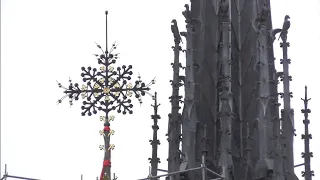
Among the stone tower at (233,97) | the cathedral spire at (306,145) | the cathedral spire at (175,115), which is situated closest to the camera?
the stone tower at (233,97)

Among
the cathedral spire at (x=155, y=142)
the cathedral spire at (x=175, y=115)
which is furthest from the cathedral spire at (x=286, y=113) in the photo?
the cathedral spire at (x=155, y=142)

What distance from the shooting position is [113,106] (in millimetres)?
57219

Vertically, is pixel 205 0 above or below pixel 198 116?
above

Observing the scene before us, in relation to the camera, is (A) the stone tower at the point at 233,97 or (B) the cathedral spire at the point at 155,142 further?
(B) the cathedral spire at the point at 155,142

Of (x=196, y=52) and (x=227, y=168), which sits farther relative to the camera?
(x=196, y=52)

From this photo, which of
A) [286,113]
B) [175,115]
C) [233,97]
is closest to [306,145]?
[286,113]

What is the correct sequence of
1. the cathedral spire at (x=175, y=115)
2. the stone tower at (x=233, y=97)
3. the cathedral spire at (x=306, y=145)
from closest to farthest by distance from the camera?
1. the stone tower at (x=233, y=97)
2. the cathedral spire at (x=175, y=115)
3. the cathedral spire at (x=306, y=145)

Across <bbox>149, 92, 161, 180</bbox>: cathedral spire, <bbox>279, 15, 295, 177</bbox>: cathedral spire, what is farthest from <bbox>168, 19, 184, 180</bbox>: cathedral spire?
<bbox>279, 15, 295, 177</bbox>: cathedral spire

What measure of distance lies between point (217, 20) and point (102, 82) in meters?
5.84

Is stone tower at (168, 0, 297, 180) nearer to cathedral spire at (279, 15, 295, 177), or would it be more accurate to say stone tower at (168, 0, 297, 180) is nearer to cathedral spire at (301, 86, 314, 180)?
cathedral spire at (279, 15, 295, 177)

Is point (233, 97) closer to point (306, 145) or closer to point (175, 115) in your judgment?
point (175, 115)

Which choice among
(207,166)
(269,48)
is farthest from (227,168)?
(269,48)

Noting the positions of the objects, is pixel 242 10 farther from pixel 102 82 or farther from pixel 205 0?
pixel 102 82

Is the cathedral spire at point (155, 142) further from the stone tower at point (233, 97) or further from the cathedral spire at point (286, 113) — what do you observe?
the cathedral spire at point (286, 113)
